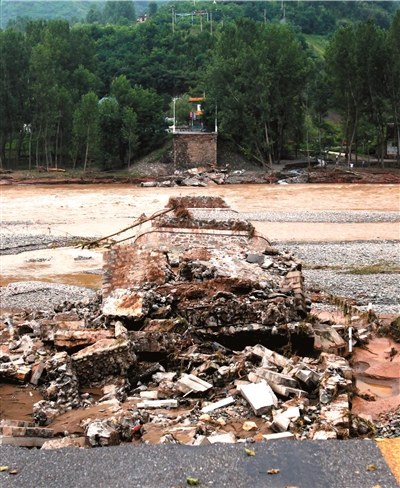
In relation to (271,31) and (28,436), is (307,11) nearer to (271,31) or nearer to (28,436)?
(271,31)

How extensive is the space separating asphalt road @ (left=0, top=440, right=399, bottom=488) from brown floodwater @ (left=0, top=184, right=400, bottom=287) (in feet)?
49.4

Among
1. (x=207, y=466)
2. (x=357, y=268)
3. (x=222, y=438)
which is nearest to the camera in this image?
(x=207, y=466)

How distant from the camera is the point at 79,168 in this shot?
6869 cm

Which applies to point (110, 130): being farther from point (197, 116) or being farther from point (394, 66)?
point (394, 66)

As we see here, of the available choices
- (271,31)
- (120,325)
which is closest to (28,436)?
(120,325)

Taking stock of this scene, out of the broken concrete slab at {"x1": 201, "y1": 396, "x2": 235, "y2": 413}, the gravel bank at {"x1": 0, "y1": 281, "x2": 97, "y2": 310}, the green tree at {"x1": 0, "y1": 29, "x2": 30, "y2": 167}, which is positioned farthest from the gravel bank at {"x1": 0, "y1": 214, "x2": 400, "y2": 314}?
the green tree at {"x1": 0, "y1": 29, "x2": 30, "y2": 167}

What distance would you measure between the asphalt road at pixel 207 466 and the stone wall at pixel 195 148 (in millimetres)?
60212

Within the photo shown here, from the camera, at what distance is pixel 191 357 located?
Result: 11.7m

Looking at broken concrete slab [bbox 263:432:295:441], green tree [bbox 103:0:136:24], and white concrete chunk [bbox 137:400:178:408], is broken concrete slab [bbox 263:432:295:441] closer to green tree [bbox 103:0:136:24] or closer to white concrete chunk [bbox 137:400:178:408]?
white concrete chunk [bbox 137:400:178:408]

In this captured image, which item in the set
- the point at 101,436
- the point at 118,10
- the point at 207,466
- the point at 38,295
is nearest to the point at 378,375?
the point at 101,436

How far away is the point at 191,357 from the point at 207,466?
16.3 ft

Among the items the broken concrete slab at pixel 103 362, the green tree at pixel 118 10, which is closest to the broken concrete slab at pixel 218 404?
the broken concrete slab at pixel 103 362

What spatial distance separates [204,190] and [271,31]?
2067 centimetres

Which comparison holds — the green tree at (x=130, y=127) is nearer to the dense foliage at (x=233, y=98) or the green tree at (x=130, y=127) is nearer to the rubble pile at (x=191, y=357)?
the dense foliage at (x=233, y=98)
